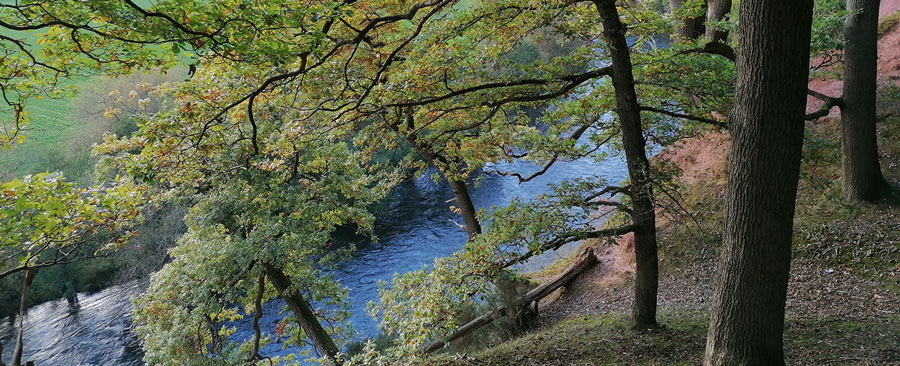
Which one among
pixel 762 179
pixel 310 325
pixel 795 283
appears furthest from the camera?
pixel 310 325

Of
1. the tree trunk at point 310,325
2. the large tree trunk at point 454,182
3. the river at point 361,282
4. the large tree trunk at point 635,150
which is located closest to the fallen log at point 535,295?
the river at point 361,282

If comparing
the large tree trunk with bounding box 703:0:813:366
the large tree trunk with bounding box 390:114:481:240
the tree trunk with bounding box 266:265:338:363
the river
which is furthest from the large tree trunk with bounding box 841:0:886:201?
the tree trunk with bounding box 266:265:338:363

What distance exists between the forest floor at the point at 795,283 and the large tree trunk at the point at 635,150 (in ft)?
1.05

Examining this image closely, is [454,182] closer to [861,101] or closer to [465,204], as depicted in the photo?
[465,204]

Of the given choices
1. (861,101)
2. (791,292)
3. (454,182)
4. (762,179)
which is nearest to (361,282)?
(454,182)

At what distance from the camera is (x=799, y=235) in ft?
30.5

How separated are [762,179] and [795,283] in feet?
19.3

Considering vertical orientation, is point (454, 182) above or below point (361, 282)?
above

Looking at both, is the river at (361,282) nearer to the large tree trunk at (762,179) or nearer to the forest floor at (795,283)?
the forest floor at (795,283)

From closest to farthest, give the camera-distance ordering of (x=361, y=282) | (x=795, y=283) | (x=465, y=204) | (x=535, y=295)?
1. (x=795, y=283)
2. (x=465, y=204)
3. (x=535, y=295)
4. (x=361, y=282)

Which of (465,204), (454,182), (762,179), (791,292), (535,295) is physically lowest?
(535,295)

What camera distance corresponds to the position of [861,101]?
8.55 m

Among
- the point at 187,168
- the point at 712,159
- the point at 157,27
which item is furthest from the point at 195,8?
the point at 712,159

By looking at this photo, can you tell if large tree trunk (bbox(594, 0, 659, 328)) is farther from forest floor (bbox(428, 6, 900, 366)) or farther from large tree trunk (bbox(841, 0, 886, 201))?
large tree trunk (bbox(841, 0, 886, 201))
